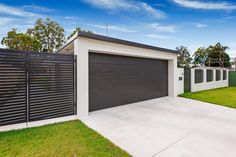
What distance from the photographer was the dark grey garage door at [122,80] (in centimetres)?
596

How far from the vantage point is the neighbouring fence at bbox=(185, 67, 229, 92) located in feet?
37.4

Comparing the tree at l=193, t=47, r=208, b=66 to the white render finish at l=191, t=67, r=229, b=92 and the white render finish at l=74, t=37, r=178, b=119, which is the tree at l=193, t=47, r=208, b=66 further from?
the white render finish at l=74, t=37, r=178, b=119

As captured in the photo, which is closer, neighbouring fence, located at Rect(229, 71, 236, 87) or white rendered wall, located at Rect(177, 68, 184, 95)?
white rendered wall, located at Rect(177, 68, 184, 95)

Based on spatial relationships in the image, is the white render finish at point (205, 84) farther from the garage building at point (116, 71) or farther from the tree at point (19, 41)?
the tree at point (19, 41)

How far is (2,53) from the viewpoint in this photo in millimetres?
3693

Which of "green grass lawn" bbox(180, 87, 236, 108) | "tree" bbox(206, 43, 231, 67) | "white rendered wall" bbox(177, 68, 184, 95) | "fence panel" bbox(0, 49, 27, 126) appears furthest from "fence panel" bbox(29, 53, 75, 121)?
"tree" bbox(206, 43, 231, 67)

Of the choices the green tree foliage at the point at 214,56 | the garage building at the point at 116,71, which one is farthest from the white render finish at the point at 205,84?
the green tree foliage at the point at 214,56

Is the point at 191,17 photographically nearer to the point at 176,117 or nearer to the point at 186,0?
the point at 186,0

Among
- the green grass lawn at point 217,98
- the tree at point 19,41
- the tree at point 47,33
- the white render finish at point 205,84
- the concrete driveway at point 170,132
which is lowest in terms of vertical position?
the concrete driveway at point 170,132

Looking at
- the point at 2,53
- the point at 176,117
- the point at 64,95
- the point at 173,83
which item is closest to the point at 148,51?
the point at 173,83

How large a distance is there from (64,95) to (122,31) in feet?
32.9

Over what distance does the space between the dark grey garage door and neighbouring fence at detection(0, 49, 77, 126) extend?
119cm

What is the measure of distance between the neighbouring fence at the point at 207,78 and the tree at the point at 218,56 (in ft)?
78.7

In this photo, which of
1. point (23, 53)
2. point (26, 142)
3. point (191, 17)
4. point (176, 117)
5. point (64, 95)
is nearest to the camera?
point (26, 142)
